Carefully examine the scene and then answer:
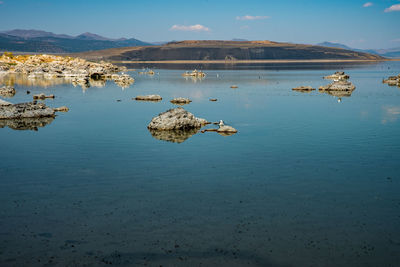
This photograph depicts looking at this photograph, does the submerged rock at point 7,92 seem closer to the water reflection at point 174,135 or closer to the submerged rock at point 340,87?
the water reflection at point 174,135

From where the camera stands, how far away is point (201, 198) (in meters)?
16.5

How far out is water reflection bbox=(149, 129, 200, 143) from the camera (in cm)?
2878

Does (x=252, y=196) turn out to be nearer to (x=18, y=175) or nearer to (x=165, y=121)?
(x=18, y=175)

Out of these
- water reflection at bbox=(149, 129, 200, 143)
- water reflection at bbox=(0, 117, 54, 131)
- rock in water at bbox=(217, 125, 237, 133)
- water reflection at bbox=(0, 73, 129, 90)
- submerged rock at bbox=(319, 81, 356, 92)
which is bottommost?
water reflection at bbox=(0, 117, 54, 131)

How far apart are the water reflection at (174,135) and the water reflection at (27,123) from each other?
1156 centimetres

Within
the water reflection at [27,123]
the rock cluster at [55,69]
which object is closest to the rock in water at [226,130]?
the water reflection at [27,123]

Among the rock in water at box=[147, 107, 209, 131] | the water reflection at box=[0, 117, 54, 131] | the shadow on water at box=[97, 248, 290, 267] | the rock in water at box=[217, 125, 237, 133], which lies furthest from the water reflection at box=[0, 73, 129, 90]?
the shadow on water at box=[97, 248, 290, 267]

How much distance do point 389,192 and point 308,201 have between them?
14.2ft

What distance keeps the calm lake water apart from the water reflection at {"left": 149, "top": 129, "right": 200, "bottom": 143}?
1.82ft

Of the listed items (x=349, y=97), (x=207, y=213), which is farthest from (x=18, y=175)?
(x=349, y=97)

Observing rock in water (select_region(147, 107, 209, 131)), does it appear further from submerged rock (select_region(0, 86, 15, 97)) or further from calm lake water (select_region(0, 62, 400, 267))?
submerged rock (select_region(0, 86, 15, 97))

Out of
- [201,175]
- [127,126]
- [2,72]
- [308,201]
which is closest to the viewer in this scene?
[308,201]

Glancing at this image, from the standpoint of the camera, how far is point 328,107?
47656 mm

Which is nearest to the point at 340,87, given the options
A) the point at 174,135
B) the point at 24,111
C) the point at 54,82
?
the point at 174,135
